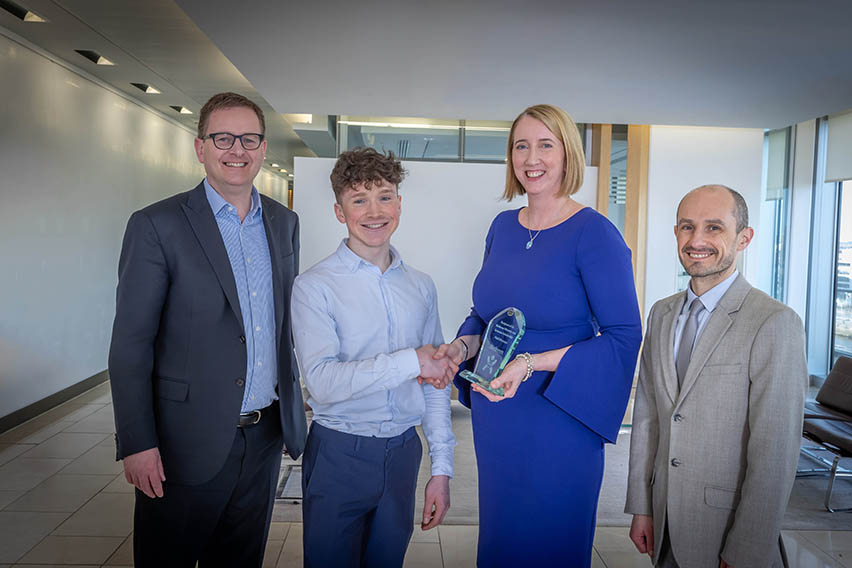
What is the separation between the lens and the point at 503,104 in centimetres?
554

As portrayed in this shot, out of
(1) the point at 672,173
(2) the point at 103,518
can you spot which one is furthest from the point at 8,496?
(1) the point at 672,173

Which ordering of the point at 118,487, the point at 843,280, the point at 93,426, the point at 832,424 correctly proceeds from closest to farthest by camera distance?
the point at 118,487 → the point at 832,424 → the point at 93,426 → the point at 843,280

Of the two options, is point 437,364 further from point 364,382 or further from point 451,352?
point 364,382

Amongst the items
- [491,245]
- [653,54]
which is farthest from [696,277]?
[653,54]

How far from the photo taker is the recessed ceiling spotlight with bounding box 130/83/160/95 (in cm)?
752

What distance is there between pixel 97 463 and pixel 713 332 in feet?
15.8

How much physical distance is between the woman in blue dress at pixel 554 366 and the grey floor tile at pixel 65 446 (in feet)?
14.5

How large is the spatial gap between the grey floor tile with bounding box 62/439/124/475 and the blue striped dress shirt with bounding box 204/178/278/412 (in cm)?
325

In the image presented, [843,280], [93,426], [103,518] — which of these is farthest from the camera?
[843,280]

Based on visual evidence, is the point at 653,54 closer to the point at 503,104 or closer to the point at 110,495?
the point at 503,104

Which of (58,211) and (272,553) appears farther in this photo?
(58,211)

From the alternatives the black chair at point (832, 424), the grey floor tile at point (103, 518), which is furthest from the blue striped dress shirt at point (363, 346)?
the black chair at point (832, 424)

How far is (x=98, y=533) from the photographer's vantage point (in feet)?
11.6

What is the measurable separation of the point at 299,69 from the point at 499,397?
3909mm
